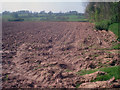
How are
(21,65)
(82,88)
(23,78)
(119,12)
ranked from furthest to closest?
(119,12)
(21,65)
(23,78)
(82,88)

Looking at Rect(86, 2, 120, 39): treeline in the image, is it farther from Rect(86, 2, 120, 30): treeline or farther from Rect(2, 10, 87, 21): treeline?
Rect(2, 10, 87, 21): treeline

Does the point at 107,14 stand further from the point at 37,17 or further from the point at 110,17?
the point at 37,17

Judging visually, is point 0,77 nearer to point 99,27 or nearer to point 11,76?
point 11,76

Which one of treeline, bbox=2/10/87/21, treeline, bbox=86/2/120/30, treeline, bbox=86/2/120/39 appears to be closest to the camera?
treeline, bbox=86/2/120/39

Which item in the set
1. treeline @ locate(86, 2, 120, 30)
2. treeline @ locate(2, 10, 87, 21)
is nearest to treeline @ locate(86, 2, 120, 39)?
treeline @ locate(86, 2, 120, 30)

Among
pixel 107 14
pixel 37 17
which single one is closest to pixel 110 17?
pixel 107 14

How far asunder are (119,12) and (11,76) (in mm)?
16260

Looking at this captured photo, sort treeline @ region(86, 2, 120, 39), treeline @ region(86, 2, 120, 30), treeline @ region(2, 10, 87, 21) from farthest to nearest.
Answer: treeline @ region(2, 10, 87, 21)
treeline @ region(86, 2, 120, 30)
treeline @ region(86, 2, 120, 39)

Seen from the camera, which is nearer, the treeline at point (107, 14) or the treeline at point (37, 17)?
the treeline at point (107, 14)

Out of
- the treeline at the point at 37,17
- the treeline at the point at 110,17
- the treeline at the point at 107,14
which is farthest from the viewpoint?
the treeline at the point at 37,17

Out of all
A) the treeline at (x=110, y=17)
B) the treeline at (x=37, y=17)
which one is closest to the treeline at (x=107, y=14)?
the treeline at (x=110, y=17)

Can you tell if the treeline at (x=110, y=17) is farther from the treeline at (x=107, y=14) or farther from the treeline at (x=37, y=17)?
the treeline at (x=37, y=17)

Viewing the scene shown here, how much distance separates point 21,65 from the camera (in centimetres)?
1027

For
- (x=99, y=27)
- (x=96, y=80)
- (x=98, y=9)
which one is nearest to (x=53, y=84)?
(x=96, y=80)
